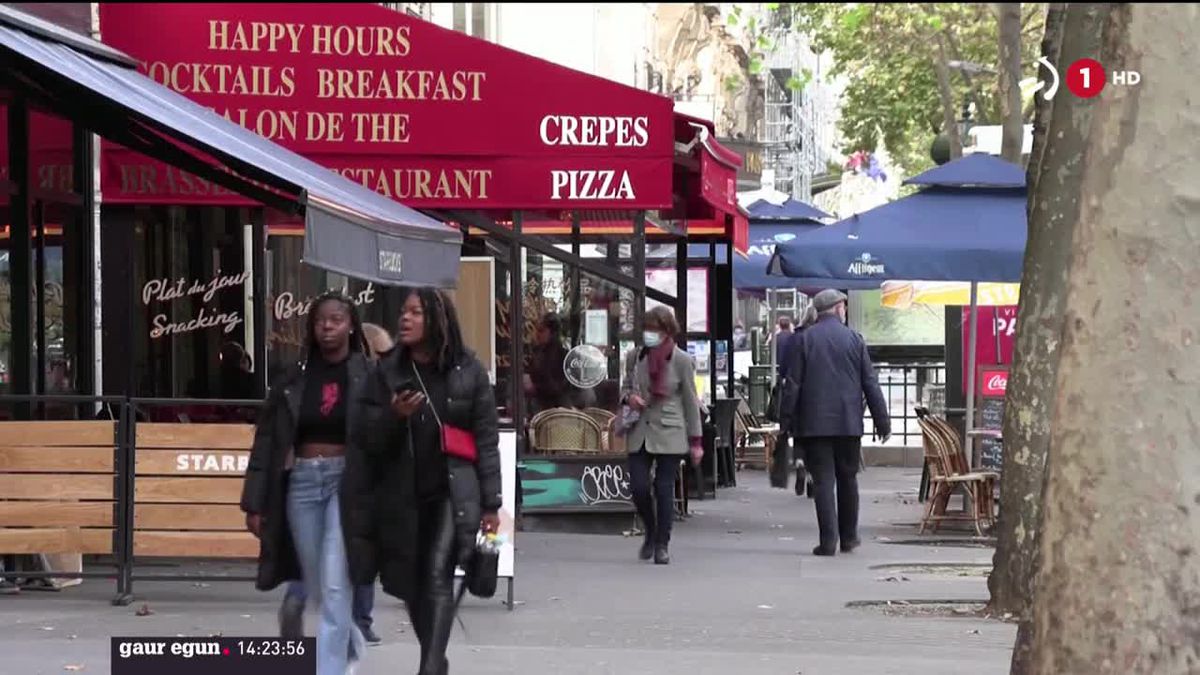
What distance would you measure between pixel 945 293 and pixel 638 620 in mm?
13911

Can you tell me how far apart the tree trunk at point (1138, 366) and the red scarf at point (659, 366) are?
787 centimetres

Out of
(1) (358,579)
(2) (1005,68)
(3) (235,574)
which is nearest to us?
(1) (358,579)

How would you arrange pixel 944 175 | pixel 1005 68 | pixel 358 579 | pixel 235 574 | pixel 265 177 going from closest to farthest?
pixel 358 579 < pixel 265 177 < pixel 235 574 < pixel 944 175 < pixel 1005 68

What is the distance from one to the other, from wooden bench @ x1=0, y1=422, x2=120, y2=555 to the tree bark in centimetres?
463

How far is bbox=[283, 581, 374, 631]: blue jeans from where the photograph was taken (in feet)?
26.6

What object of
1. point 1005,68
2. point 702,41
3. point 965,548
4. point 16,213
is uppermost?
point 702,41

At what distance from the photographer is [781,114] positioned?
55094mm

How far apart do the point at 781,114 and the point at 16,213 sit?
44.0m

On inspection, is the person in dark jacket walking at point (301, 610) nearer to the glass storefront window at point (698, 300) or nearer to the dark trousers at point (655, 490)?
the dark trousers at point (655, 490)

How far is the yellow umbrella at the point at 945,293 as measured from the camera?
22719mm

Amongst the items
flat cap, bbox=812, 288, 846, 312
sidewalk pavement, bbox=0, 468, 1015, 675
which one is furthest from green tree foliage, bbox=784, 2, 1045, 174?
sidewalk pavement, bbox=0, 468, 1015, 675

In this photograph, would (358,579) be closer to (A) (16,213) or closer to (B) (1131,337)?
(B) (1131,337)

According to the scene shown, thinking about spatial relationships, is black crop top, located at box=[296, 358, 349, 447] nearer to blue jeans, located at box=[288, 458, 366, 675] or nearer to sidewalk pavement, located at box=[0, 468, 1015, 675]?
blue jeans, located at box=[288, 458, 366, 675]

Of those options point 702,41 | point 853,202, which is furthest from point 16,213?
point 853,202
